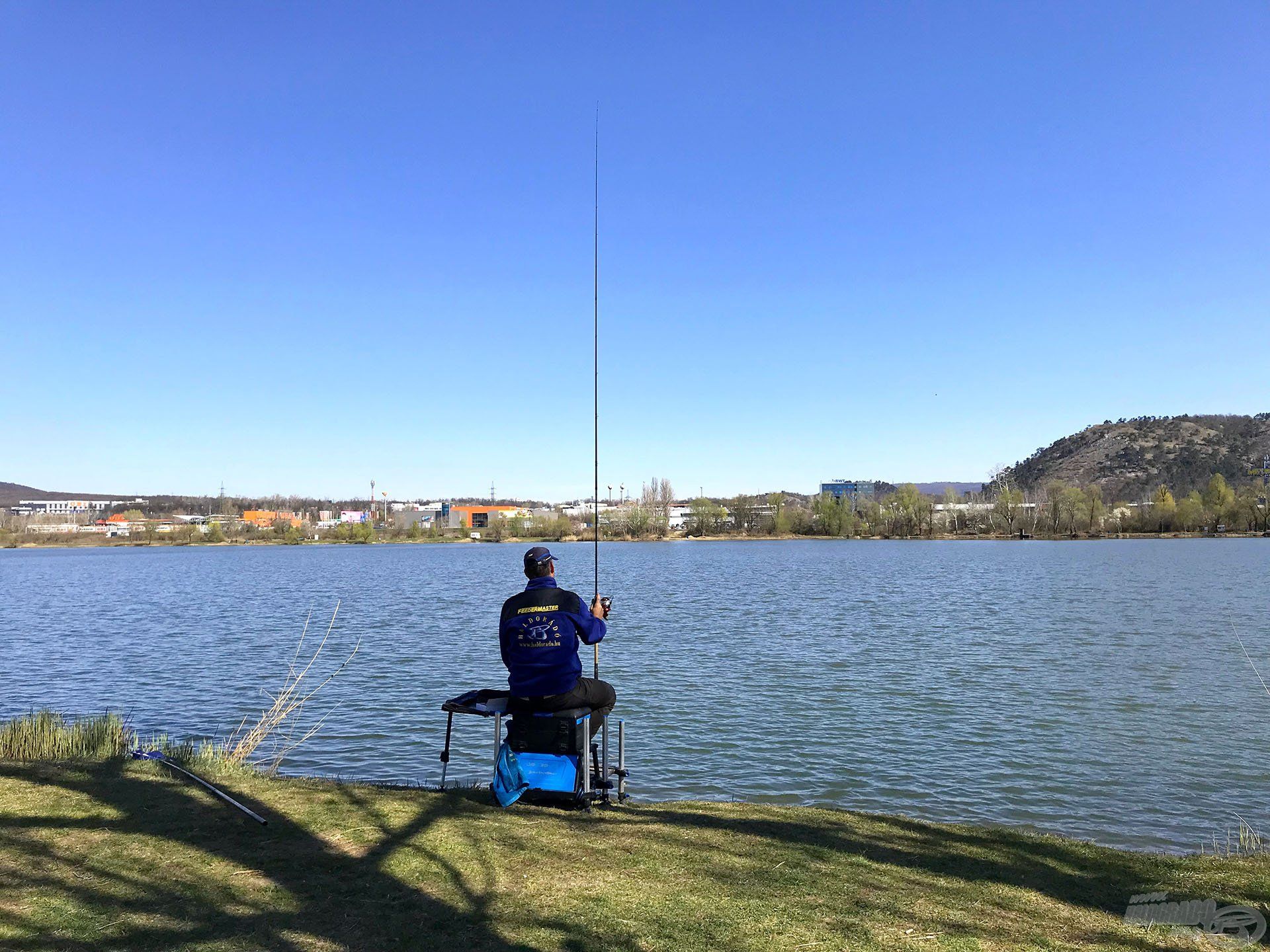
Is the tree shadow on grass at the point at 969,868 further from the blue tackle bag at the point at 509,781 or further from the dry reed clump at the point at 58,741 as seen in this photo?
the dry reed clump at the point at 58,741

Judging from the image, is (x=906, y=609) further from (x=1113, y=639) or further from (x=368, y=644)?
(x=368, y=644)

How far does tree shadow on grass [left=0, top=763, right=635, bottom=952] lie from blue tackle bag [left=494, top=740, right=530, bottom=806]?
20cm

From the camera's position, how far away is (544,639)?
6.38 metres

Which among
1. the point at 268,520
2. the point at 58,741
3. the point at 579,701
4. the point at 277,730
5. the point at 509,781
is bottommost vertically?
the point at 277,730

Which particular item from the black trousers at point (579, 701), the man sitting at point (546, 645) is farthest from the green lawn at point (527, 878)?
the man sitting at point (546, 645)

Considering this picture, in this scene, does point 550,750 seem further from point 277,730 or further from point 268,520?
point 268,520

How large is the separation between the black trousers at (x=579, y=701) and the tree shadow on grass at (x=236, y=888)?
875 mm

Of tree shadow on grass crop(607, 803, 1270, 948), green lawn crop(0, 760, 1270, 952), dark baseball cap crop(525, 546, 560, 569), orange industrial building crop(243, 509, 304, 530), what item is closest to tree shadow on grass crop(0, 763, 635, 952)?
green lawn crop(0, 760, 1270, 952)

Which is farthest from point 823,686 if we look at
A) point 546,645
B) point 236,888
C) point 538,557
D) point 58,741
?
point 236,888

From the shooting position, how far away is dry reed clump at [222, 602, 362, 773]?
9.57 m

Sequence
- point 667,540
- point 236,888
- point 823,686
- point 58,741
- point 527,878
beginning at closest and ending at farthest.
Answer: point 236,888
point 527,878
point 58,741
point 823,686
point 667,540

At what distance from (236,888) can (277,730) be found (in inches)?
353

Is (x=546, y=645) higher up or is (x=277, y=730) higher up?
(x=546, y=645)

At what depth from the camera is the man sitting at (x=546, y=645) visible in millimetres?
6391
